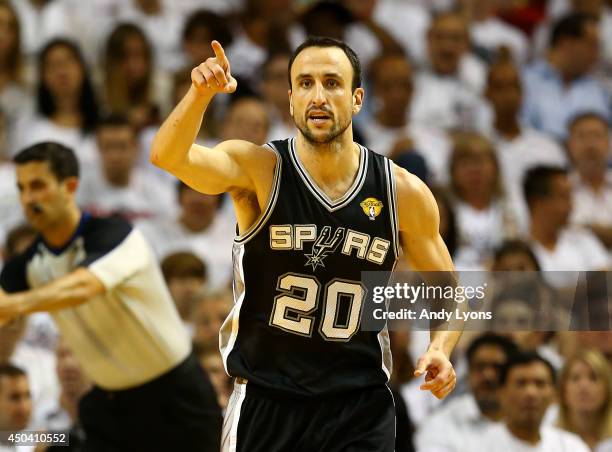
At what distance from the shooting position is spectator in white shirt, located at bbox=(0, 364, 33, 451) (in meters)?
6.90

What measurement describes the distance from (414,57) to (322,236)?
673 centimetres

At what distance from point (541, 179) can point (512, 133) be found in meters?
1.12

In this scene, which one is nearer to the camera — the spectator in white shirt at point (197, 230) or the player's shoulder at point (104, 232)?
the player's shoulder at point (104, 232)

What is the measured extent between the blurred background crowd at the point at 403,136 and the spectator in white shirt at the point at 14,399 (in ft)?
0.04

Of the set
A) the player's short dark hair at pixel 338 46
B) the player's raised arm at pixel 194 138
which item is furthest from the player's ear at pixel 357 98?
the player's raised arm at pixel 194 138

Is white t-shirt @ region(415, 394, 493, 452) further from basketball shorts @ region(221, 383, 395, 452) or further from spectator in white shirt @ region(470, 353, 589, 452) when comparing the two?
basketball shorts @ region(221, 383, 395, 452)

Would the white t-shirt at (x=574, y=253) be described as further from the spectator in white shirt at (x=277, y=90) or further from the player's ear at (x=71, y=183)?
the player's ear at (x=71, y=183)

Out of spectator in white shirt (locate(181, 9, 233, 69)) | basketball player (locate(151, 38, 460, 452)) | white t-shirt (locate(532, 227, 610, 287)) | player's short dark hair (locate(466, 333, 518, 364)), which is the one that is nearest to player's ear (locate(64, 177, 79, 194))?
basketball player (locate(151, 38, 460, 452))

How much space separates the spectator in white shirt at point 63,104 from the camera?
992 centimetres

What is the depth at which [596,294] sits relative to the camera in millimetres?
8023

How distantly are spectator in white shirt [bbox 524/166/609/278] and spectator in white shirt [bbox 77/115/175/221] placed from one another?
9.70 ft

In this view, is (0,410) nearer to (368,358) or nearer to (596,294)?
(368,358)

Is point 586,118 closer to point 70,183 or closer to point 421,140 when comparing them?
point 421,140

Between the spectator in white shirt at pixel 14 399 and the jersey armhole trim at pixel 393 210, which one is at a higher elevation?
the jersey armhole trim at pixel 393 210
